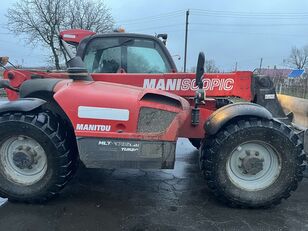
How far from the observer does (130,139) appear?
13.2ft

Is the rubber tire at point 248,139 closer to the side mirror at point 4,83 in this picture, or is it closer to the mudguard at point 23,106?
the mudguard at point 23,106

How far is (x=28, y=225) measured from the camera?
12.1ft

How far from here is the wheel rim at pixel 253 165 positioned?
4.25 metres

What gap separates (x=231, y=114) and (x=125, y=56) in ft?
6.30

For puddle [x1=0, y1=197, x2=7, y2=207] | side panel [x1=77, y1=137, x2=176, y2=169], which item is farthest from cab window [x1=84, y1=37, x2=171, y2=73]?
puddle [x1=0, y1=197, x2=7, y2=207]

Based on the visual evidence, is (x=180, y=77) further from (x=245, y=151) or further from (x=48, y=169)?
(x=48, y=169)

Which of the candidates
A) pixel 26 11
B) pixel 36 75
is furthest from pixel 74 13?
pixel 36 75

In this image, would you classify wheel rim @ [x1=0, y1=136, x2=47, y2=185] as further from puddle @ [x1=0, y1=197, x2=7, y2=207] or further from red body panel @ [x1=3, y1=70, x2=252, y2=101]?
red body panel @ [x1=3, y1=70, x2=252, y2=101]

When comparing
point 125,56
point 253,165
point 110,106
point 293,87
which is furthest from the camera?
point 293,87

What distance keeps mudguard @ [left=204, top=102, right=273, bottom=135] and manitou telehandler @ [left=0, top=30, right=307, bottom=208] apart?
0.04ft

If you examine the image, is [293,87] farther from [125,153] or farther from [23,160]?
[23,160]

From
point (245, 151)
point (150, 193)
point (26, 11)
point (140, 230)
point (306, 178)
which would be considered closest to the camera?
point (140, 230)

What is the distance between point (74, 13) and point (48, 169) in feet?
106

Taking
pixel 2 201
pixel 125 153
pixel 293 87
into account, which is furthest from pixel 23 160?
pixel 293 87
